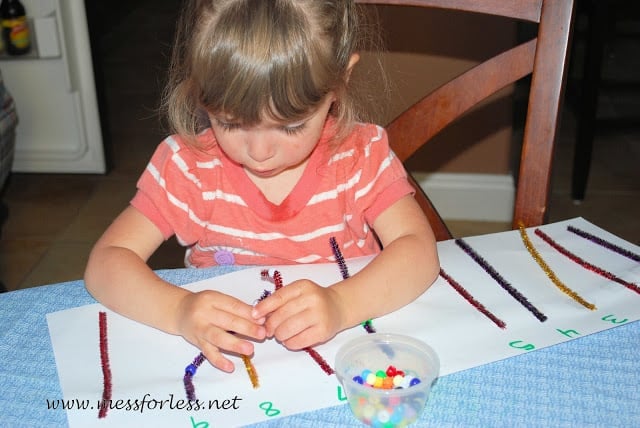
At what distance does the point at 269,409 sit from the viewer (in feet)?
2.05

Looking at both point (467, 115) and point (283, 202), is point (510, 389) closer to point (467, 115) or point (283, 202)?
point (283, 202)

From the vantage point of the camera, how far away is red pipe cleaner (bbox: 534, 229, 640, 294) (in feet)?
2.58

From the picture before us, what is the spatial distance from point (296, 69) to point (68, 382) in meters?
0.37

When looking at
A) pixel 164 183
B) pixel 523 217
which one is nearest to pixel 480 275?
pixel 523 217

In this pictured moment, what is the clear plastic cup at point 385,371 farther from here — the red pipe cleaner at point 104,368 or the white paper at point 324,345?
the red pipe cleaner at point 104,368

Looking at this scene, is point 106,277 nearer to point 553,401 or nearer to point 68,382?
point 68,382

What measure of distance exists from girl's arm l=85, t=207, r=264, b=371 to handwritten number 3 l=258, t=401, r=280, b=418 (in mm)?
61

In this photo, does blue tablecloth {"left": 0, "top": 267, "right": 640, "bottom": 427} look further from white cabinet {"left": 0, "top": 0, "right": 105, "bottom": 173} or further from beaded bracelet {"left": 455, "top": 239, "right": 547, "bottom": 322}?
white cabinet {"left": 0, "top": 0, "right": 105, "bottom": 173}

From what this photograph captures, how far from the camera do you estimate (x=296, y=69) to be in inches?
30.4

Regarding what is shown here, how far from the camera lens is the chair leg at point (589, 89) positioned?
2098mm

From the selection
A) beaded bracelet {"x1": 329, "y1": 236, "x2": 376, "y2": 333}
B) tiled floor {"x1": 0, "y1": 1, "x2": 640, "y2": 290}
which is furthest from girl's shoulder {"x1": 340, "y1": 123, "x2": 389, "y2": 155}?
tiled floor {"x1": 0, "y1": 1, "x2": 640, "y2": 290}

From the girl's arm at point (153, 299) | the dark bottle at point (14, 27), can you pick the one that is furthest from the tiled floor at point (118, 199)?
the girl's arm at point (153, 299)

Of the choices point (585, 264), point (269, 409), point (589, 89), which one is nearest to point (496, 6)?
point (585, 264)

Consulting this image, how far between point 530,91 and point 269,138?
34 centimetres
